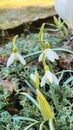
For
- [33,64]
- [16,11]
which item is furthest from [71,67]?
[16,11]

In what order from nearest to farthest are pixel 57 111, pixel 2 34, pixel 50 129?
pixel 50 129, pixel 57 111, pixel 2 34

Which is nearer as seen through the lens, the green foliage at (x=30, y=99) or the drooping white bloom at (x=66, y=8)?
the drooping white bloom at (x=66, y=8)

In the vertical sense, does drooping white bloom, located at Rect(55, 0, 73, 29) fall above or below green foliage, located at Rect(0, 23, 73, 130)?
above

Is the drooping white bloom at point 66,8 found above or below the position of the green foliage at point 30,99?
above

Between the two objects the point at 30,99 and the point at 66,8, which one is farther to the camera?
the point at 30,99

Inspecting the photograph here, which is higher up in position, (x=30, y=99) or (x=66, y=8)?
(x=66, y=8)

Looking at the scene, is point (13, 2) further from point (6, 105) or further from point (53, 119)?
point (53, 119)

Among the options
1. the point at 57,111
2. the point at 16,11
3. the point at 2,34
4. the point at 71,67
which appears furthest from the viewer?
the point at 16,11

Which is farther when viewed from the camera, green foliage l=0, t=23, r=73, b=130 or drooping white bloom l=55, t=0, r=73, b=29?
green foliage l=0, t=23, r=73, b=130

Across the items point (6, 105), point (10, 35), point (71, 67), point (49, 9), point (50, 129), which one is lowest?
point (50, 129)

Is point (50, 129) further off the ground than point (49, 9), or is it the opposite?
point (49, 9)

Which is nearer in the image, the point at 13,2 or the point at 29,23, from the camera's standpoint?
the point at 29,23
